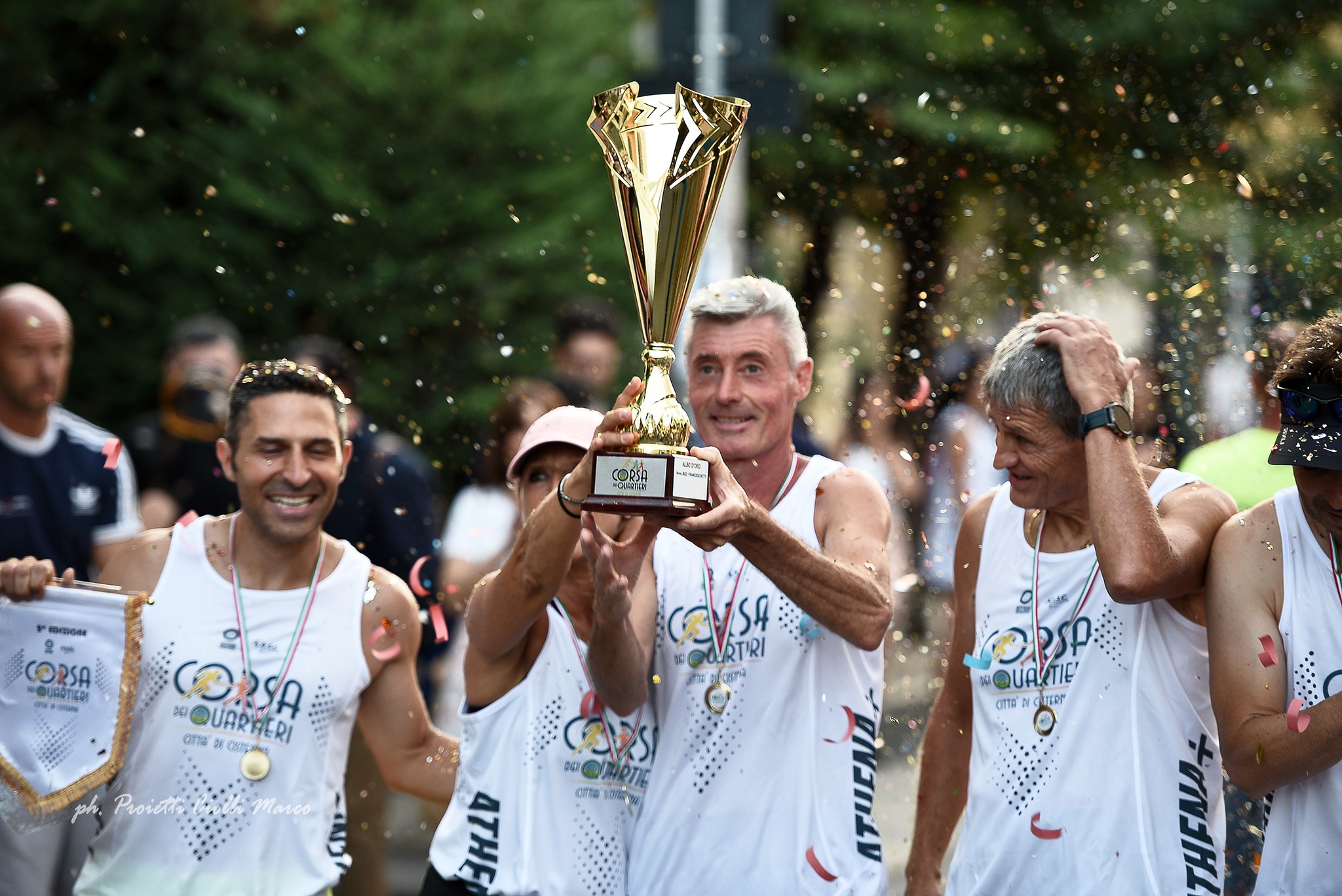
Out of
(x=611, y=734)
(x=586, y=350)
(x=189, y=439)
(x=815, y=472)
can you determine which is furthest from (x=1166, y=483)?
(x=189, y=439)

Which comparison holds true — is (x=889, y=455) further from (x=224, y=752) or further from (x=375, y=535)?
(x=224, y=752)

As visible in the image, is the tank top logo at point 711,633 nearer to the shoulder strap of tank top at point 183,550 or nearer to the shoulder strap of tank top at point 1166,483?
the shoulder strap of tank top at point 1166,483

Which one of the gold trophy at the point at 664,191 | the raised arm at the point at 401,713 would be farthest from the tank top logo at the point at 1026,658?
the raised arm at the point at 401,713

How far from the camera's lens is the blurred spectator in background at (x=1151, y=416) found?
511cm

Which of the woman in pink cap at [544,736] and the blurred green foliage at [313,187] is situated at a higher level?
the blurred green foliage at [313,187]

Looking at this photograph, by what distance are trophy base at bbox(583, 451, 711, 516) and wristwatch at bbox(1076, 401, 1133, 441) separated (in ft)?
3.04

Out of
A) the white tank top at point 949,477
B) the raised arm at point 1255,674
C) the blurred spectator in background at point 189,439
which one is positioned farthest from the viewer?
the white tank top at point 949,477

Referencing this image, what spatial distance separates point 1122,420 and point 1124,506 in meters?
0.23

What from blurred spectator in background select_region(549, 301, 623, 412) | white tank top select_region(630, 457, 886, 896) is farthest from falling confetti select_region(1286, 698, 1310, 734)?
blurred spectator in background select_region(549, 301, 623, 412)

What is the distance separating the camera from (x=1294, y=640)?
3.37 metres

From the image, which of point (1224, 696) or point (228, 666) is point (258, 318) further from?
point (1224, 696)

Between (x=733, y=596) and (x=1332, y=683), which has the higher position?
(x=733, y=596)

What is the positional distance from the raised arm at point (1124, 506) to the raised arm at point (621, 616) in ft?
3.63

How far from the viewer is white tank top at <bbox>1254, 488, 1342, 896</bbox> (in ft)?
10.8
